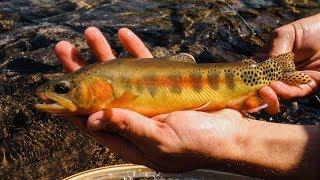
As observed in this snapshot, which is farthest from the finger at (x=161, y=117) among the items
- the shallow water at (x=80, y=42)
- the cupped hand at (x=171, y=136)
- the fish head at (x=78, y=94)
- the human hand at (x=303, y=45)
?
the shallow water at (x=80, y=42)

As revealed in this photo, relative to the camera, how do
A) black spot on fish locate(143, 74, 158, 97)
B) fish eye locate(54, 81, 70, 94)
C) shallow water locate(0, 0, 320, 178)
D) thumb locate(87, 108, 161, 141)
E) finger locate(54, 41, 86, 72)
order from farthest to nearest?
1. shallow water locate(0, 0, 320, 178)
2. finger locate(54, 41, 86, 72)
3. black spot on fish locate(143, 74, 158, 97)
4. fish eye locate(54, 81, 70, 94)
5. thumb locate(87, 108, 161, 141)

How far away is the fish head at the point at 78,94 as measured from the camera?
4125mm

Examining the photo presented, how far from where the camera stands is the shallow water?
235 inches

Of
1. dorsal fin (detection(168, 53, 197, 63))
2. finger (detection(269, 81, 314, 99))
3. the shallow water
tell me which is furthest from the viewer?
the shallow water

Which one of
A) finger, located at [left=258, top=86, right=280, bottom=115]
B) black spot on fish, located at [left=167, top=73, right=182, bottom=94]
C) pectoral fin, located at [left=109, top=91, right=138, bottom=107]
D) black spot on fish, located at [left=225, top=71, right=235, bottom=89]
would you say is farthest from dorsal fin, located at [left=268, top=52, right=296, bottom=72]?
pectoral fin, located at [left=109, top=91, right=138, bottom=107]

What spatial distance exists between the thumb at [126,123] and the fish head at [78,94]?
11.5 inches

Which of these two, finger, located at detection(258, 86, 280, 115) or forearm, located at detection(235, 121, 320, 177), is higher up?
finger, located at detection(258, 86, 280, 115)

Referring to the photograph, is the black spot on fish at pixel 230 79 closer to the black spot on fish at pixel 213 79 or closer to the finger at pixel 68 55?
the black spot on fish at pixel 213 79

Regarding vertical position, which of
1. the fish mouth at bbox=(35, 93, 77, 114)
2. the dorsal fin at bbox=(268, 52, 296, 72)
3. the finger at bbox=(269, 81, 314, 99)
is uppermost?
the dorsal fin at bbox=(268, 52, 296, 72)

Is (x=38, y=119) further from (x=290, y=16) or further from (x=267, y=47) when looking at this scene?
(x=290, y=16)

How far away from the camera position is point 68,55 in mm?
4582

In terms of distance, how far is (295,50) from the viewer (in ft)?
19.3

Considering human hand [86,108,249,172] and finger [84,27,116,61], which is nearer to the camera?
human hand [86,108,249,172]

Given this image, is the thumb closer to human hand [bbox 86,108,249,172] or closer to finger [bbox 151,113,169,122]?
human hand [bbox 86,108,249,172]
